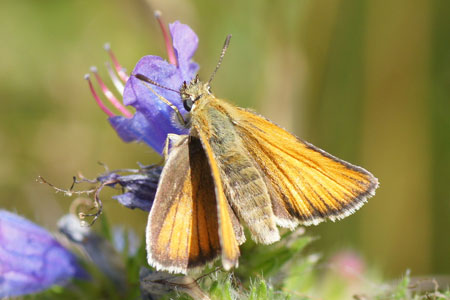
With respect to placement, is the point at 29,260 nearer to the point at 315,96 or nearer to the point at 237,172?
the point at 237,172

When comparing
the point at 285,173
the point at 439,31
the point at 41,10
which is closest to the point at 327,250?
the point at 439,31

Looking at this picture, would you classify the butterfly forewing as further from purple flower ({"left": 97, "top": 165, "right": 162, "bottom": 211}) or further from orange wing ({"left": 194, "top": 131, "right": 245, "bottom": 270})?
purple flower ({"left": 97, "top": 165, "right": 162, "bottom": 211})

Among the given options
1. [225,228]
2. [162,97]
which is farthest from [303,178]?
[162,97]

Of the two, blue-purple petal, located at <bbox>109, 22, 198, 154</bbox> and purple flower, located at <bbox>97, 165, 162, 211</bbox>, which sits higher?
blue-purple petal, located at <bbox>109, 22, 198, 154</bbox>

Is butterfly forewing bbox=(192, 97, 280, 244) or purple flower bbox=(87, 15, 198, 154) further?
purple flower bbox=(87, 15, 198, 154)

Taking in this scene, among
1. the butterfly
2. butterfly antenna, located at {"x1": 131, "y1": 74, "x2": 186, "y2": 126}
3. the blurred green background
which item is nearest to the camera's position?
the butterfly

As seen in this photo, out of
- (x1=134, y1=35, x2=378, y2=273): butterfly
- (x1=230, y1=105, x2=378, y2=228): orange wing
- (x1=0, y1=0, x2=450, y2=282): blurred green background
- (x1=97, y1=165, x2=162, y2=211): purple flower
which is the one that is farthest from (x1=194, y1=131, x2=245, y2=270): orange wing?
(x1=0, y1=0, x2=450, y2=282): blurred green background

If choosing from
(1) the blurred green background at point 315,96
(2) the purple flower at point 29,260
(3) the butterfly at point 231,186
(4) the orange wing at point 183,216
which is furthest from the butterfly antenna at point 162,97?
(1) the blurred green background at point 315,96

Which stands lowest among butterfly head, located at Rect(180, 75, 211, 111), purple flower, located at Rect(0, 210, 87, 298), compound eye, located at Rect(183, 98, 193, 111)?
purple flower, located at Rect(0, 210, 87, 298)
